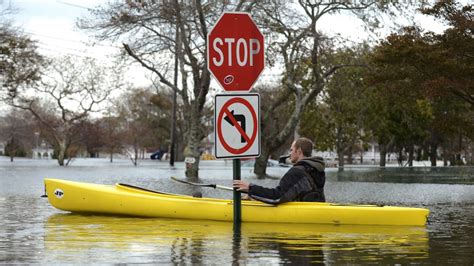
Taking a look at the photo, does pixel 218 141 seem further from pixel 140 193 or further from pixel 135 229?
pixel 140 193

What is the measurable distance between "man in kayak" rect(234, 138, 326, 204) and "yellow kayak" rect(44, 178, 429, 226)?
6.9 inches

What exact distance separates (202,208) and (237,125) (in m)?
3.22

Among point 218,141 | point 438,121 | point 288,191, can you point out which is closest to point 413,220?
point 288,191

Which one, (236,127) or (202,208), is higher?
Result: (236,127)

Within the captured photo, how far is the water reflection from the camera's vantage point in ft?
27.8

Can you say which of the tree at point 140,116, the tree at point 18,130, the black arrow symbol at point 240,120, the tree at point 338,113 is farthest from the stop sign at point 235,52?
the tree at point 18,130

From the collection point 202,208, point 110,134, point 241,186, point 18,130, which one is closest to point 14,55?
point 202,208

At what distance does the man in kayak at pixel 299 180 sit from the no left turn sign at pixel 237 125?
134cm

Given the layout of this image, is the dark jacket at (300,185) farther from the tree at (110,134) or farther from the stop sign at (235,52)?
the tree at (110,134)

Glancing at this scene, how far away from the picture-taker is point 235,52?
31.4 feet

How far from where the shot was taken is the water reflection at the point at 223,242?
27.8 ft

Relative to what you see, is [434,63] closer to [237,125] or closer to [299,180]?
[299,180]

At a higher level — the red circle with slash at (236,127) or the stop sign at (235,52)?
the stop sign at (235,52)

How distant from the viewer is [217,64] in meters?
9.47
